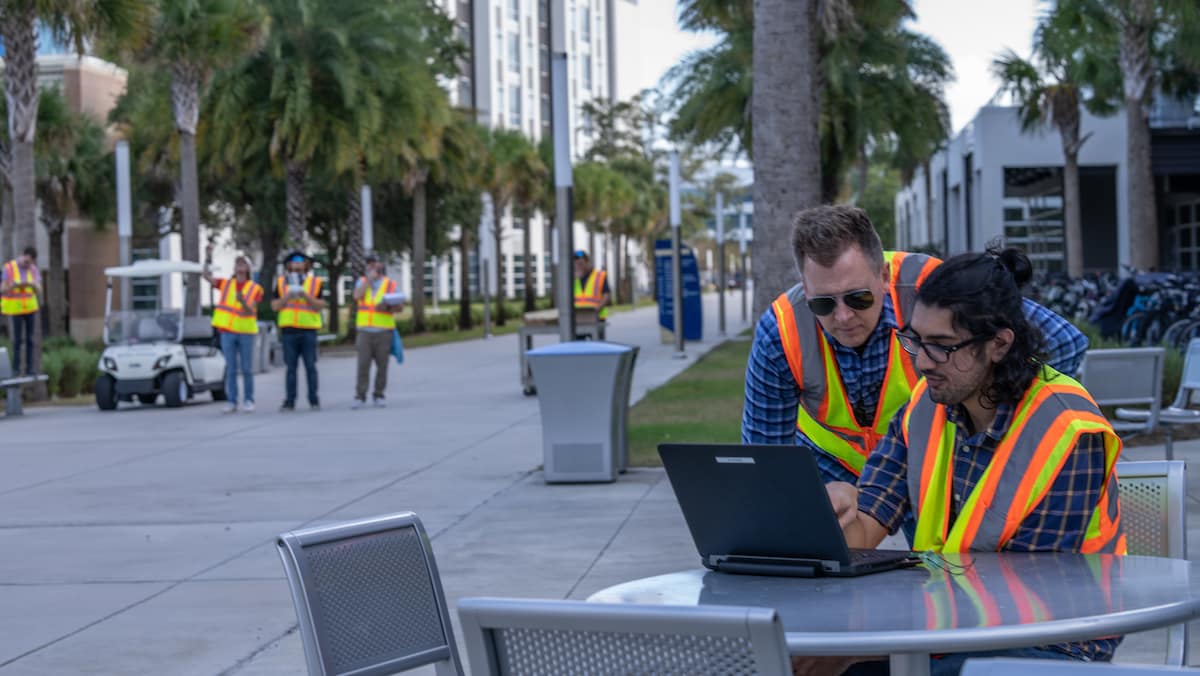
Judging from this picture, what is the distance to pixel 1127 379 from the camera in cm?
1088

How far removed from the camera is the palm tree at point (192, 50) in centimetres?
2855

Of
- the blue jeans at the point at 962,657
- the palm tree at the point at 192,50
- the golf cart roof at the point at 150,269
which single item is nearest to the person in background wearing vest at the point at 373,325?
the golf cart roof at the point at 150,269

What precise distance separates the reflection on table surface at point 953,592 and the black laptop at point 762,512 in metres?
0.04

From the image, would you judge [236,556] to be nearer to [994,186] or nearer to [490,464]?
[490,464]

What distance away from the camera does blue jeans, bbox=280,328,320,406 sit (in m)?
19.5

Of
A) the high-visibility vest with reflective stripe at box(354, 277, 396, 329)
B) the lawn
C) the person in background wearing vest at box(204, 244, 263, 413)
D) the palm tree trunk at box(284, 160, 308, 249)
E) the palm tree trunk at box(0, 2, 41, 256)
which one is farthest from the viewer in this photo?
the palm tree trunk at box(284, 160, 308, 249)

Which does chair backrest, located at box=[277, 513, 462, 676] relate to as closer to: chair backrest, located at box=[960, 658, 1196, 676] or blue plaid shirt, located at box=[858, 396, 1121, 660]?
blue plaid shirt, located at box=[858, 396, 1121, 660]

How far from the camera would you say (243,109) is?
114 feet

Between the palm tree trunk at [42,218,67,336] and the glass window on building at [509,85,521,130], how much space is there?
154 feet

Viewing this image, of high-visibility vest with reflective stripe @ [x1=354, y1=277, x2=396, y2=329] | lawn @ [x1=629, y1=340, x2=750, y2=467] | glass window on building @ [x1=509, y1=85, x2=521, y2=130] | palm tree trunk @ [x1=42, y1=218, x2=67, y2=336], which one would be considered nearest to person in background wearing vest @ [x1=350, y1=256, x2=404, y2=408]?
high-visibility vest with reflective stripe @ [x1=354, y1=277, x2=396, y2=329]

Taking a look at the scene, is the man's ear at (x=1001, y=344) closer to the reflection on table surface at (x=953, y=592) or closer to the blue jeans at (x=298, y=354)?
the reflection on table surface at (x=953, y=592)

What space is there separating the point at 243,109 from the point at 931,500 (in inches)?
1279

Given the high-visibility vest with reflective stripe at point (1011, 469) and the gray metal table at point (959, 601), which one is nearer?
the gray metal table at point (959, 601)

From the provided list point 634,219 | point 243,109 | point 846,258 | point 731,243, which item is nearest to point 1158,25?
point 243,109
